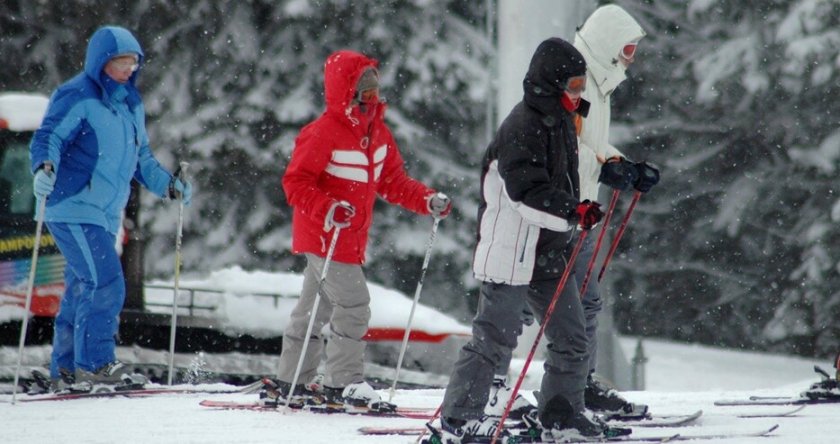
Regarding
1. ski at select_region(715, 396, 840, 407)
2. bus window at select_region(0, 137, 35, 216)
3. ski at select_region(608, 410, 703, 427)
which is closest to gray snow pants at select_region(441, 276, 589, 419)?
ski at select_region(608, 410, 703, 427)

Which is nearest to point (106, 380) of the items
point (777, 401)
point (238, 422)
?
point (238, 422)

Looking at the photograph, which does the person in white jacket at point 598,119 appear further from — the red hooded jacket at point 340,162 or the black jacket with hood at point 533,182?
the red hooded jacket at point 340,162

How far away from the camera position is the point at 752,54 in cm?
1811

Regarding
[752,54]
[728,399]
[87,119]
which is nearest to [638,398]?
[728,399]

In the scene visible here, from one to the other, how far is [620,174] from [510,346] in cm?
82

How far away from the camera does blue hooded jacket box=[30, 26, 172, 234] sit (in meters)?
6.58

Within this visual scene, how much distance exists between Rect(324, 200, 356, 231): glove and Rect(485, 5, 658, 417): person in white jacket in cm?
93

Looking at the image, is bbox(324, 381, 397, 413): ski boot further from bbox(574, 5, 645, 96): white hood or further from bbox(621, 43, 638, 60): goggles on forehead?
bbox(621, 43, 638, 60): goggles on forehead

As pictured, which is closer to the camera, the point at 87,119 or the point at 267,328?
the point at 87,119

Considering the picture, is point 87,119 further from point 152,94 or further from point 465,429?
point 152,94

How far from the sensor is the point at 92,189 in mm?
6629

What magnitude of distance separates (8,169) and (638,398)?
15.0ft

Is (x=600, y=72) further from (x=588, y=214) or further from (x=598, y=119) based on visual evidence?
(x=588, y=214)

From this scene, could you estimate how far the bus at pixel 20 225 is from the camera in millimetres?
8453
